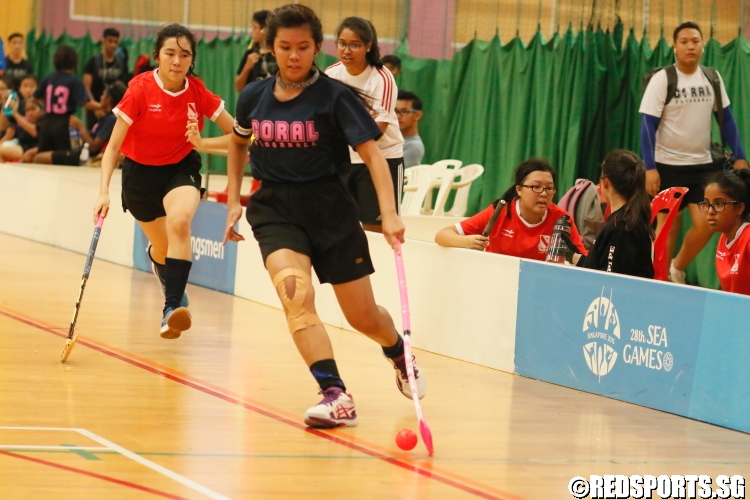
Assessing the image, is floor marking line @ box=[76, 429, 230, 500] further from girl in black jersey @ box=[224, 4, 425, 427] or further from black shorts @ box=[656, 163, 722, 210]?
black shorts @ box=[656, 163, 722, 210]

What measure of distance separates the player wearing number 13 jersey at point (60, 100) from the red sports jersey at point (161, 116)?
8334mm

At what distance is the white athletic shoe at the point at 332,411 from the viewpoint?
5113 mm

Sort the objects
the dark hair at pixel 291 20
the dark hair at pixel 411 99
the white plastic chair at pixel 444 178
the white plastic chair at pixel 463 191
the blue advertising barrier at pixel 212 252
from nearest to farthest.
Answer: the dark hair at pixel 291 20 < the blue advertising barrier at pixel 212 252 < the dark hair at pixel 411 99 < the white plastic chair at pixel 444 178 < the white plastic chair at pixel 463 191

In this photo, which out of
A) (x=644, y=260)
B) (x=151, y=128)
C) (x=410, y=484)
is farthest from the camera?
(x=151, y=128)

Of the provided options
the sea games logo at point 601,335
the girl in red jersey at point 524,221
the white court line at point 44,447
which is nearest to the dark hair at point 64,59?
the girl in red jersey at point 524,221

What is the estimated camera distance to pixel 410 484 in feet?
14.4

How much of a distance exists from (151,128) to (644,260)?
2877mm

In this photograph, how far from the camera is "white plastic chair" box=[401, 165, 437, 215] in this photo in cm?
1184

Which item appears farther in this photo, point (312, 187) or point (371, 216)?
point (371, 216)

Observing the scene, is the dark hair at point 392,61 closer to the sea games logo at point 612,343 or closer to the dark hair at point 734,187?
the dark hair at point 734,187

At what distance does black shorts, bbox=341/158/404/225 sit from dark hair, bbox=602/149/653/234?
1.56 meters

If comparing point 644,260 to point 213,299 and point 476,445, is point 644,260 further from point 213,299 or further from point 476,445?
point 213,299

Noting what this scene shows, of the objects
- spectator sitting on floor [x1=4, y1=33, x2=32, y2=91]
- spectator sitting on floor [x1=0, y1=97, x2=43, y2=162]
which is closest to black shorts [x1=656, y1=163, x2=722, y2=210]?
spectator sitting on floor [x1=0, y1=97, x2=43, y2=162]

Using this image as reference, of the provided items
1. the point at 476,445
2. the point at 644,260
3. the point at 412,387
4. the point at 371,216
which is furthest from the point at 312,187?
the point at 371,216
